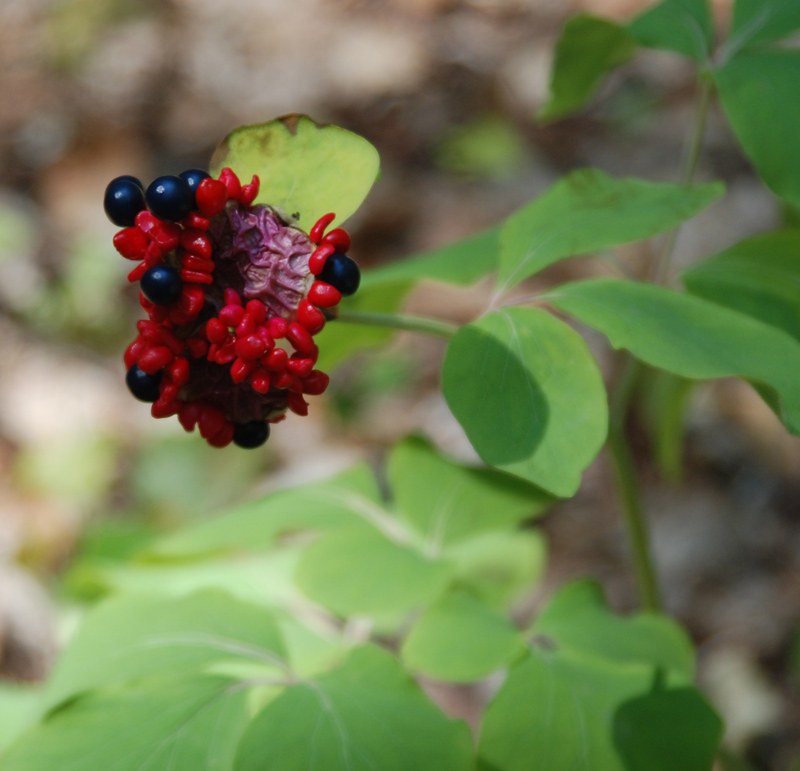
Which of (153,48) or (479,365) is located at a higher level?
(479,365)

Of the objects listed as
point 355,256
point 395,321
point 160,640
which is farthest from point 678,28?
point 355,256

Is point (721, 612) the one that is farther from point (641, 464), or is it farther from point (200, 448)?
point (200, 448)

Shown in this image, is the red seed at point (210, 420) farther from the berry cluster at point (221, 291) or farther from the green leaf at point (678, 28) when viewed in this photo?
the green leaf at point (678, 28)

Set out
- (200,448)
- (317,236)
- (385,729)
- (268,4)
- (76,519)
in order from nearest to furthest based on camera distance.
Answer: (317,236)
(385,729)
(76,519)
(200,448)
(268,4)

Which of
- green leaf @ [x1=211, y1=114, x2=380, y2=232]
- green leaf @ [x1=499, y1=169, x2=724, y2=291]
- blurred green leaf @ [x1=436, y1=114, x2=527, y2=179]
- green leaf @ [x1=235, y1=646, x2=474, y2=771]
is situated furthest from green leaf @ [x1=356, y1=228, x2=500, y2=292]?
blurred green leaf @ [x1=436, y1=114, x2=527, y2=179]

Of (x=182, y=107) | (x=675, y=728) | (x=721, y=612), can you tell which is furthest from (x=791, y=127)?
(x=182, y=107)

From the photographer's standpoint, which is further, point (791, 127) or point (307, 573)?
point (307, 573)
